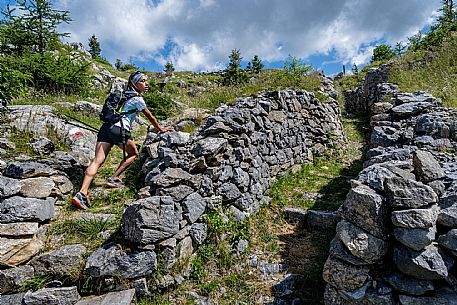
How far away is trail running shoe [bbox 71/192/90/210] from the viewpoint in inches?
165

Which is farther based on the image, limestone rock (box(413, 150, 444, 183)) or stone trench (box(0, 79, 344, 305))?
limestone rock (box(413, 150, 444, 183))

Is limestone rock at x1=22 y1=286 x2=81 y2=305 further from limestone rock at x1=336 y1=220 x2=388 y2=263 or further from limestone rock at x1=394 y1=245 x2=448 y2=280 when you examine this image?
limestone rock at x1=394 y1=245 x2=448 y2=280

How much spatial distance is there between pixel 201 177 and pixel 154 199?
1.08 m

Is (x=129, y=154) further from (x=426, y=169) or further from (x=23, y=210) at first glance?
(x=426, y=169)

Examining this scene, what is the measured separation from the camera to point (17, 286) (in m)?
3.11

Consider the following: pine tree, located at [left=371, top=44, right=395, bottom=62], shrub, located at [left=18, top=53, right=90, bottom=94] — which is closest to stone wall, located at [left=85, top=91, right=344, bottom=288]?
shrub, located at [left=18, top=53, right=90, bottom=94]

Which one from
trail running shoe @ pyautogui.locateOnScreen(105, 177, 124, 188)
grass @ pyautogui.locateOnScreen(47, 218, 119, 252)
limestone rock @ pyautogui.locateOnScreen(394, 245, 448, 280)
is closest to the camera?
limestone rock @ pyautogui.locateOnScreen(394, 245, 448, 280)

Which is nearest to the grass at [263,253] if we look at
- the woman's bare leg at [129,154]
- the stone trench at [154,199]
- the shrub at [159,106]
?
the stone trench at [154,199]

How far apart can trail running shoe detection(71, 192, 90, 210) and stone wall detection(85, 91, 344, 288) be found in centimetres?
101

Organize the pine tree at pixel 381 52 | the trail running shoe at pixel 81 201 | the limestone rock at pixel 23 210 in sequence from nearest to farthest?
the limestone rock at pixel 23 210
the trail running shoe at pixel 81 201
the pine tree at pixel 381 52

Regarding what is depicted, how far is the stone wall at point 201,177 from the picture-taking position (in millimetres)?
3355

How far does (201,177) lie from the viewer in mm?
4504

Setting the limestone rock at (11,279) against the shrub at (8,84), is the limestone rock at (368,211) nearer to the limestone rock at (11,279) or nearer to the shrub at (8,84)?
the limestone rock at (11,279)

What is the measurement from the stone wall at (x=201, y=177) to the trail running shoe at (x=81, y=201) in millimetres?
1008
